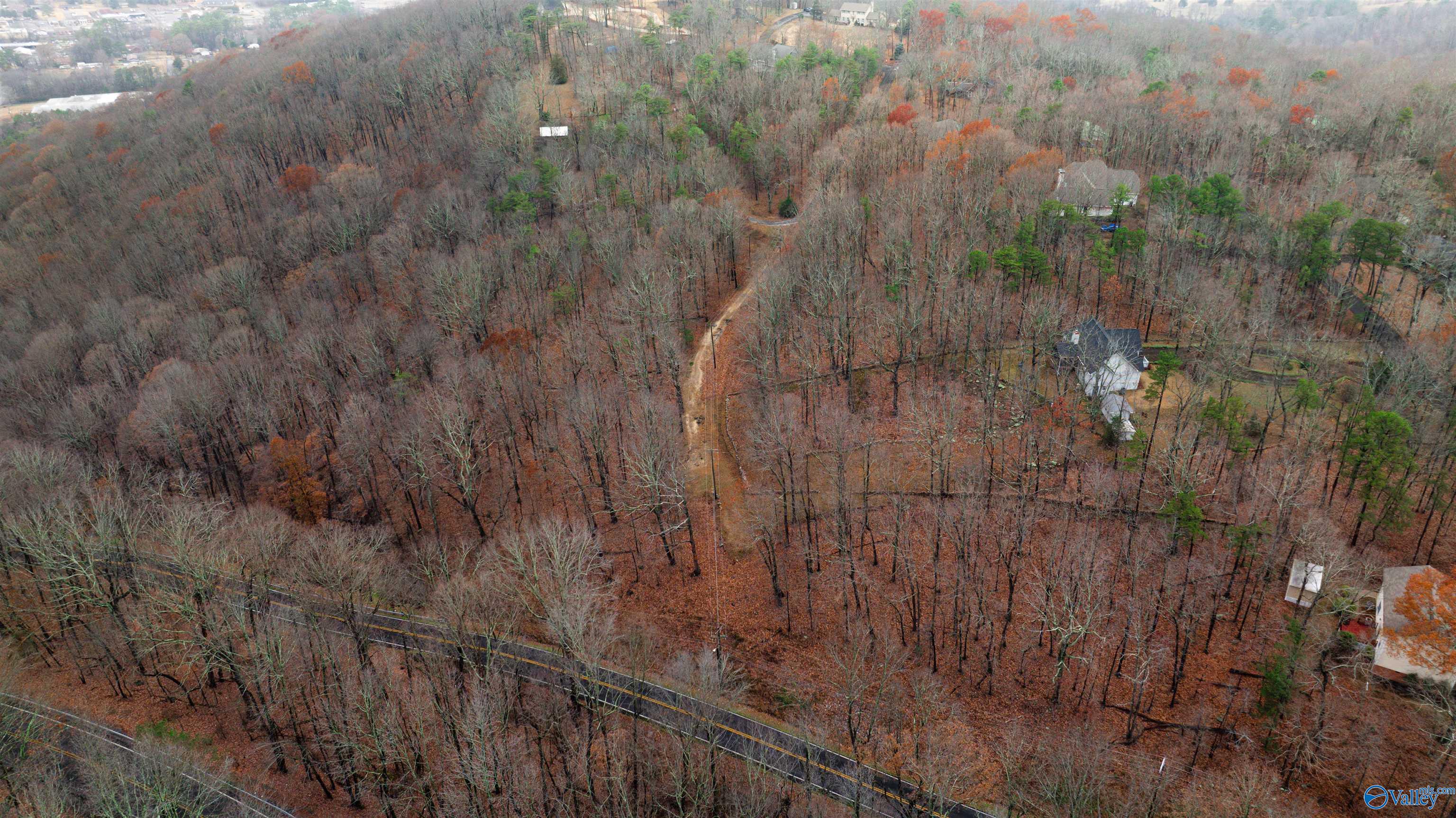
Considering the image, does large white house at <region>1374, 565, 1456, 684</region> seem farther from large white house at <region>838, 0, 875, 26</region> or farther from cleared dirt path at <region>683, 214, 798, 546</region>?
large white house at <region>838, 0, 875, 26</region>

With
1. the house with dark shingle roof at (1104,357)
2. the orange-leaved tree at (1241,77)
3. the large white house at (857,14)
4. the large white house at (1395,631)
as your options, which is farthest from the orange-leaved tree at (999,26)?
the large white house at (1395,631)

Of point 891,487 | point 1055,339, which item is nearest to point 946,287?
A: point 1055,339

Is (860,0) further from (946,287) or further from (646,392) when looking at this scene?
(646,392)

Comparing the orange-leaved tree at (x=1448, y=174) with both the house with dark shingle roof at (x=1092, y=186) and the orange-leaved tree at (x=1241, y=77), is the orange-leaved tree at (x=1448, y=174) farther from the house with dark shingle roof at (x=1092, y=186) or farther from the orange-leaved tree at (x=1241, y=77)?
the orange-leaved tree at (x=1241, y=77)

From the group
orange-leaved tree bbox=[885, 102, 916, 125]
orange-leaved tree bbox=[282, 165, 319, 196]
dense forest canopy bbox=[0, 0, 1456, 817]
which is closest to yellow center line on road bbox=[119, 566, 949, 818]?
dense forest canopy bbox=[0, 0, 1456, 817]

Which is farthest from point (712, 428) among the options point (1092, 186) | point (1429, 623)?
point (1429, 623)

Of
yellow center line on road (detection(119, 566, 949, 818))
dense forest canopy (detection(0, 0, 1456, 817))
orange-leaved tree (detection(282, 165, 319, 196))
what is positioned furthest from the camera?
orange-leaved tree (detection(282, 165, 319, 196))

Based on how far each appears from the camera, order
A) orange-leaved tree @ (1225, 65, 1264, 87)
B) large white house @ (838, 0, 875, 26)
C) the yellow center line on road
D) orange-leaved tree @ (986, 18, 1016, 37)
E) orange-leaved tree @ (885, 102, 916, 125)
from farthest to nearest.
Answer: large white house @ (838, 0, 875, 26), orange-leaved tree @ (986, 18, 1016, 37), orange-leaved tree @ (1225, 65, 1264, 87), orange-leaved tree @ (885, 102, 916, 125), the yellow center line on road
